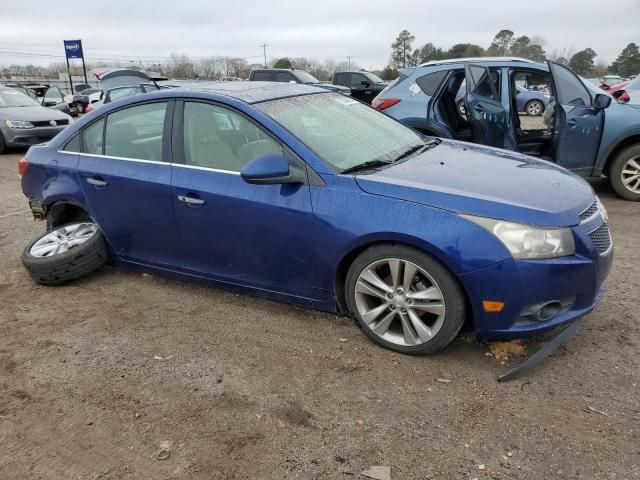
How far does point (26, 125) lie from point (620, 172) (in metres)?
11.7

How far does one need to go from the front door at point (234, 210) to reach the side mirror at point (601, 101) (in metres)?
4.72

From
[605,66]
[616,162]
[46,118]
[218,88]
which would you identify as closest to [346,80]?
[46,118]

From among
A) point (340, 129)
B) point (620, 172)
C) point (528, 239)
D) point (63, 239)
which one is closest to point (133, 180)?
point (63, 239)

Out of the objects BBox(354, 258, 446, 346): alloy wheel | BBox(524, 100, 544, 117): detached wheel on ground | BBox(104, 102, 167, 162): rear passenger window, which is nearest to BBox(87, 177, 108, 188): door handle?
BBox(104, 102, 167, 162): rear passenger window

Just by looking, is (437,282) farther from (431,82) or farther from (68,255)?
(431,82)

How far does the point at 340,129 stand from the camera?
3744 mm

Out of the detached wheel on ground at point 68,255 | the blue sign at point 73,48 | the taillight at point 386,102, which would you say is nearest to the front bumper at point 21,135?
the taillight at point 386,102

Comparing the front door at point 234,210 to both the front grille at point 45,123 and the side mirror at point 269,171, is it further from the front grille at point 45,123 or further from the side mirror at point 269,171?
the front grille at point 45,123

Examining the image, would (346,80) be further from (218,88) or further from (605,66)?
(605,66)

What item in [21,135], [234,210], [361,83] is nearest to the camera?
[234,210]

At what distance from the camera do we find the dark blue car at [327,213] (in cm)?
284

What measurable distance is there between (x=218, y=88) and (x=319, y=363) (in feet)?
7.07

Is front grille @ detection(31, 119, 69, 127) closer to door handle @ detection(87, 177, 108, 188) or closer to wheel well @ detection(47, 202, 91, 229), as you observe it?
wheel well @ detection(47, 202, 91, 229)

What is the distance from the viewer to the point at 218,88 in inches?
Answer: 156
